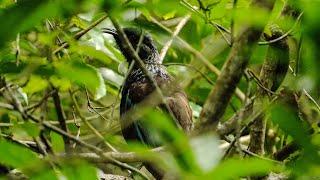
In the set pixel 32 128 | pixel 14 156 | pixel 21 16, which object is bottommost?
pixel 32 128

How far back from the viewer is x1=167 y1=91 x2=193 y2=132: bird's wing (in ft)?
12.0

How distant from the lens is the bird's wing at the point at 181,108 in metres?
3.64

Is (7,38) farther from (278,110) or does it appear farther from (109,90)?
(109,90)

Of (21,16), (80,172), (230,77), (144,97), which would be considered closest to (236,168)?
(80,172)

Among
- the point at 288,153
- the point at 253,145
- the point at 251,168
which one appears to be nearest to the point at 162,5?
the point at 251,168

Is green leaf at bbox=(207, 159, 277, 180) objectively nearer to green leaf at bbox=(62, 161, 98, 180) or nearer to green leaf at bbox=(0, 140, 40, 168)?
green leaf at bbox=(62, 161, 98, 180)

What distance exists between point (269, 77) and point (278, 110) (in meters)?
1.94

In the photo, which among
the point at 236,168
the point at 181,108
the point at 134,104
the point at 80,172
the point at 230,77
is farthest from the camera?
the point at 134,104

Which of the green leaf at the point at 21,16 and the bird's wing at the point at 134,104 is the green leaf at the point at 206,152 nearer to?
the green leaf at the point at 21,16

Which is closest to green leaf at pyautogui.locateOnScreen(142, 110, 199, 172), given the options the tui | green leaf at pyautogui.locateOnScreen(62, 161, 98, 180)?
green leaf at pyautogui.locateOnScreen(62, 161, 98, 180)

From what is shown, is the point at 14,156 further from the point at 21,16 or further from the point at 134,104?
the point at 134,104

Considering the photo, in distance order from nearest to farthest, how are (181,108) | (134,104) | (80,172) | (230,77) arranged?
(80,172) < (230,77) < (181,108) < (134,104)

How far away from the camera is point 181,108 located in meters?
3.68

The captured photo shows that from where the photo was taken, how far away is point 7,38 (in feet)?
2.98
